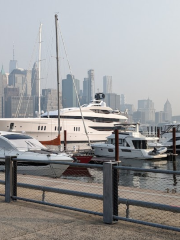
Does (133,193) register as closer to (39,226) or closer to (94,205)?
(94,205)

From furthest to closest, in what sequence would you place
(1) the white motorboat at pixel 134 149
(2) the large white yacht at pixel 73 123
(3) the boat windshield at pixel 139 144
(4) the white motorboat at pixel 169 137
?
1. (2) the large white yacht at pixel 73 123
2. (4) the white motorboat at pixel 169 137
3. (3) the boat windshield at pixel 139 144
4. (1) the white motorboat at pixel 134 149

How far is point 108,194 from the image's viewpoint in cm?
650

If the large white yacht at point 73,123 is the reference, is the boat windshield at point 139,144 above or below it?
below

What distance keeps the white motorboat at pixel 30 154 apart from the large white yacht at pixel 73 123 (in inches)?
1261

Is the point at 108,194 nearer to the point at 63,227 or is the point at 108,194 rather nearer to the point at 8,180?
the point at 63,227

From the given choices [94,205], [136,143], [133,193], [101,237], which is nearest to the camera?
[101,237]

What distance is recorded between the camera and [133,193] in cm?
988

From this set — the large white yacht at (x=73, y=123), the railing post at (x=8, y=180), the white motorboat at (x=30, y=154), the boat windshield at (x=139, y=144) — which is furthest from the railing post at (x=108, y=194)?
the large white yacht at (x=73, y=123)

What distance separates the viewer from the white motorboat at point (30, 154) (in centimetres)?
1827

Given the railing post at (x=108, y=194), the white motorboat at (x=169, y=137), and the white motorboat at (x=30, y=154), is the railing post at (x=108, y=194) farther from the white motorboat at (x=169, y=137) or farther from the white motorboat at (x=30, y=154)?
the white motorboat at (x=169, y=137)

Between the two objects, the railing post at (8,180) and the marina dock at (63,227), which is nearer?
the marina dock at (63,227)

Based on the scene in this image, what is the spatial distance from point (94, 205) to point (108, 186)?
6.18 feet

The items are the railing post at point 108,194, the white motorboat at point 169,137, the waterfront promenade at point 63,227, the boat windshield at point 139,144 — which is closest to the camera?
the waterfront promenade at point 63,227

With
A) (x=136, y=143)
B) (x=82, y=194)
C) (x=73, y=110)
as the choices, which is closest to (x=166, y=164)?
(x=136, y=143)
